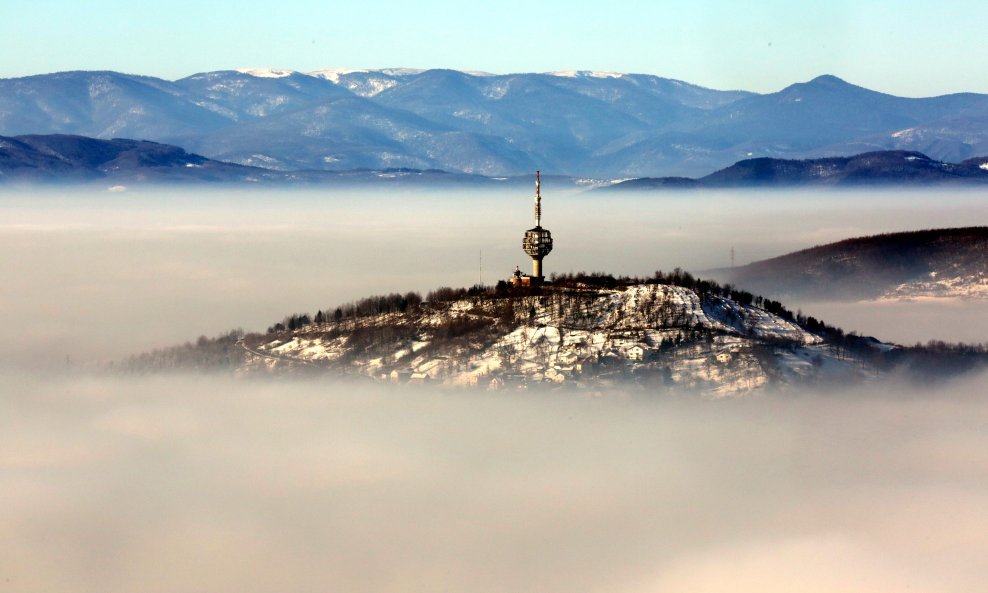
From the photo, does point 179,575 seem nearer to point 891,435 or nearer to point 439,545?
point 439,545

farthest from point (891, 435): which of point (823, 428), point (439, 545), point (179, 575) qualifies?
point (179, 575)

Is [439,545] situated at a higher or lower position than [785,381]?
lower

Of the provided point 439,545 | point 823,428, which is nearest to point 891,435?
point 823,428

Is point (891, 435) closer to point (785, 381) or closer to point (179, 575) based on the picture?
point (785, 381)

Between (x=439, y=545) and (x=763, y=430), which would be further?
(x=763, y=430)

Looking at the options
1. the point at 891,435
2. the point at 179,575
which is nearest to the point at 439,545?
the point at 179,575

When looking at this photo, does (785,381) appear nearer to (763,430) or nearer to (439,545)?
(763,430)

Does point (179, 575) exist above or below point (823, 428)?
below

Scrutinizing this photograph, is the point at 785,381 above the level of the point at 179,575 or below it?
above
